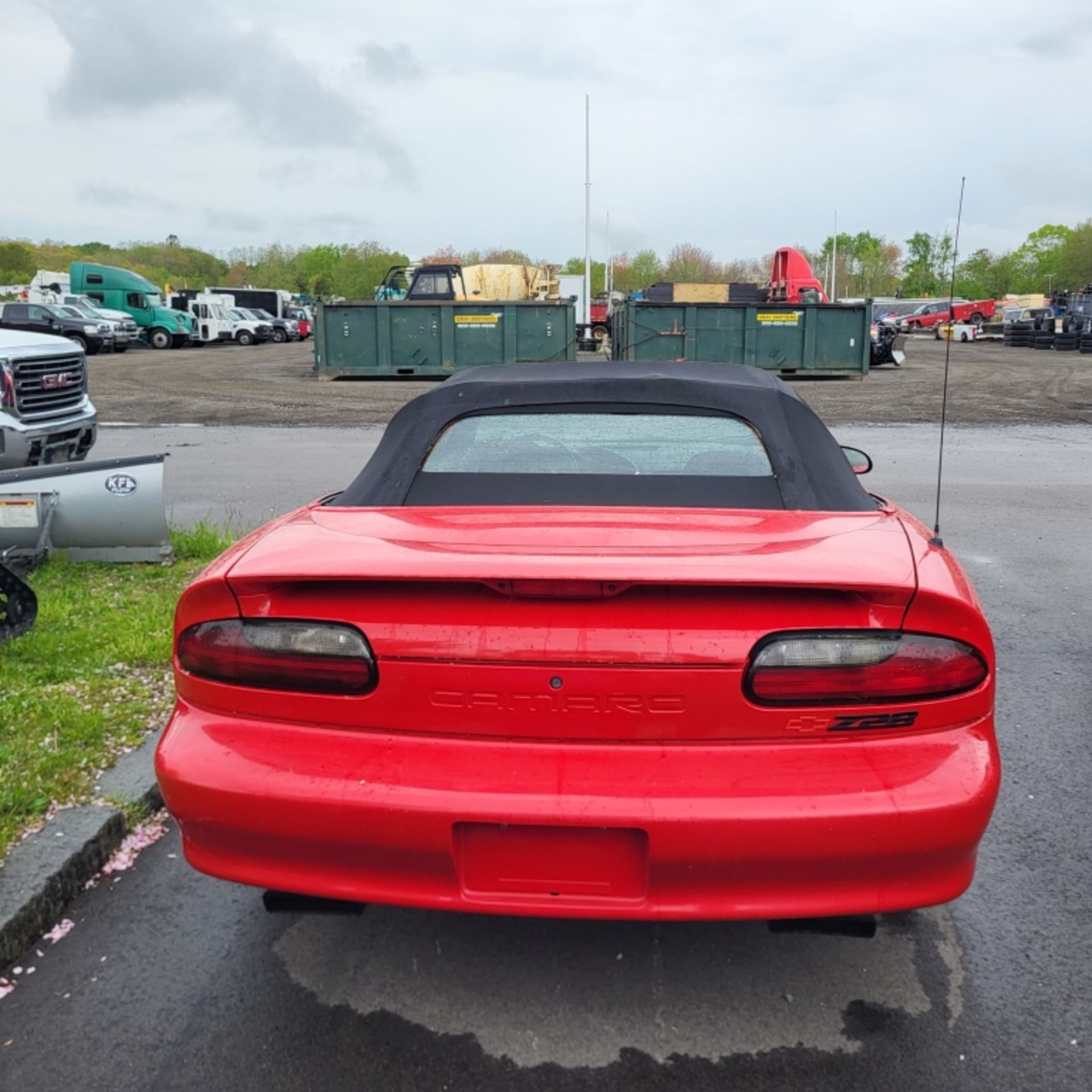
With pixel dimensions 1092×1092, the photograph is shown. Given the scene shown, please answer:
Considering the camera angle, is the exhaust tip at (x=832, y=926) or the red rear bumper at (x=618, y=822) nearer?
the red rear bumper at (x=618, y=822)

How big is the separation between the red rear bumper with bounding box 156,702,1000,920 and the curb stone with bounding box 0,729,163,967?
2.99 feet

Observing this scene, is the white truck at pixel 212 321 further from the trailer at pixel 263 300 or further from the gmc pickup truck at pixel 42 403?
the gmc pickup truck at pixel 42 403

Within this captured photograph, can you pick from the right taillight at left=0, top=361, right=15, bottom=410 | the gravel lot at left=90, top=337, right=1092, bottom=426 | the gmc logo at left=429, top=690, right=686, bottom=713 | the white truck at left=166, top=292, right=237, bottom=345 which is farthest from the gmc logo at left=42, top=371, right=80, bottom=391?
the white truck at left=166, top=292, right=237, bottom=345

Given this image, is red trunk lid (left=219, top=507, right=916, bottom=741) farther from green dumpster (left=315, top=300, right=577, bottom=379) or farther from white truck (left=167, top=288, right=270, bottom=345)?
white truck (left=167, top=288, right=270, bottom=345)

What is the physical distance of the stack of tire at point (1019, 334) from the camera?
46438 mm

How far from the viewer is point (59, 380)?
816 cm

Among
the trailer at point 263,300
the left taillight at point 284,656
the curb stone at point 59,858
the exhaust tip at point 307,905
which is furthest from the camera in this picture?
the trailer at point 263,300

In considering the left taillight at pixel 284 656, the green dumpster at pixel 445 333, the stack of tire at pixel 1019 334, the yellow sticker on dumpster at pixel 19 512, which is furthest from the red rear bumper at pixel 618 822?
the stack of tire at pixel 1019 334

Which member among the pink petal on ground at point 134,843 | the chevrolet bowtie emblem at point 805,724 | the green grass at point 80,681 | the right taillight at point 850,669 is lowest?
the pink petal on ground at point 134,843

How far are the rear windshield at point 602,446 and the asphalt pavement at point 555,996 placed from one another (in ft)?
4.37

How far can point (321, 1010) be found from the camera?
8.57ft

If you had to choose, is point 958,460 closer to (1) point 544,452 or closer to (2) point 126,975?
(1) point 544,452

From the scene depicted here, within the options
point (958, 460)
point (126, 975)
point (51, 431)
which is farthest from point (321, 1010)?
point (958, 460)

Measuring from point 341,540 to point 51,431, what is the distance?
6.22 meters
